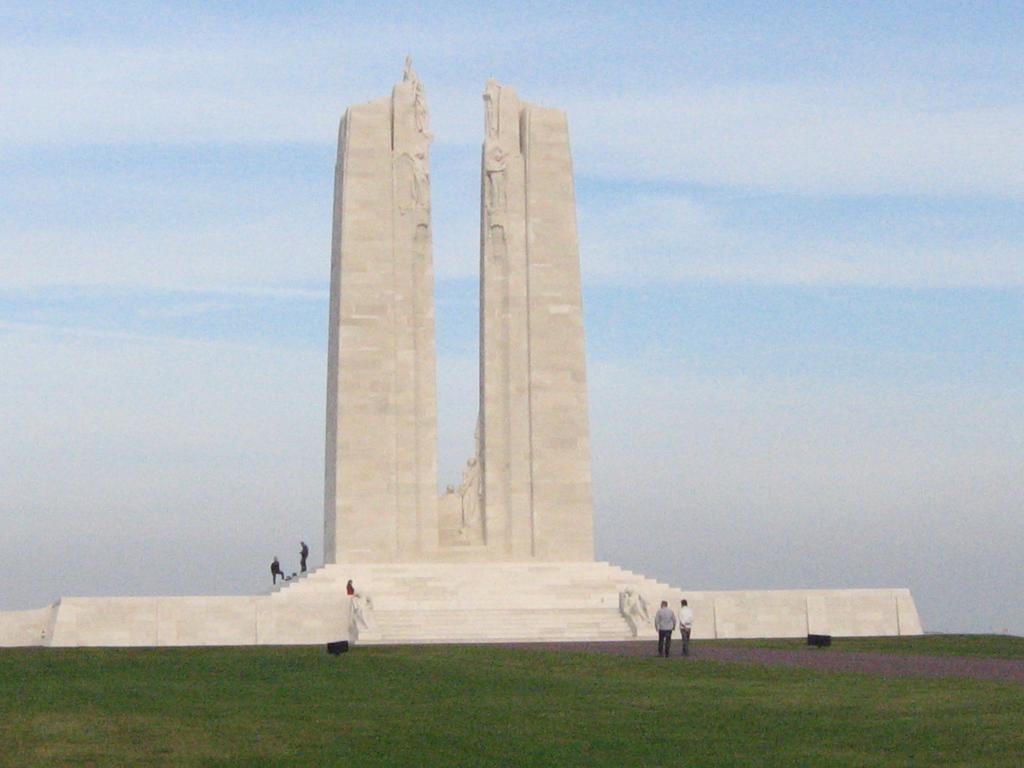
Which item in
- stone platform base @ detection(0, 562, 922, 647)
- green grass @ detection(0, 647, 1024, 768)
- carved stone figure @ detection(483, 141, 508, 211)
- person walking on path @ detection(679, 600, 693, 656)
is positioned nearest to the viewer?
green grass @ detection(0, 647, 1024, 768)

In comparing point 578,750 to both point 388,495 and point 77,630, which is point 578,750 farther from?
point 388,495

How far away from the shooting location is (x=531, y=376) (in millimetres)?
42375

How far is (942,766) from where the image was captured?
1241 cm

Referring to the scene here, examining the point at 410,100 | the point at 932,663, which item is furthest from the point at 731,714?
the point at 410,100

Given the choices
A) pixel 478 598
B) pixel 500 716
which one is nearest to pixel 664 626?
pixel 478 598

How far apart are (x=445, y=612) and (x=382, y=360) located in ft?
25.5

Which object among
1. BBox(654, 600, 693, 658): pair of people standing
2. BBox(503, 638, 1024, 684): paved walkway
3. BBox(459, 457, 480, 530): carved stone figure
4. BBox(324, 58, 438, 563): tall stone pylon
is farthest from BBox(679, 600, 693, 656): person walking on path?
BBox(459, 457, 480, 530): carved stone figure

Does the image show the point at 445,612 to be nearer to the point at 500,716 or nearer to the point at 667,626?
the point at 667,626

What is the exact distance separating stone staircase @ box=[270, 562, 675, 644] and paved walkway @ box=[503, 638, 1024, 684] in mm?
3976

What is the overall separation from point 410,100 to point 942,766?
32.9m

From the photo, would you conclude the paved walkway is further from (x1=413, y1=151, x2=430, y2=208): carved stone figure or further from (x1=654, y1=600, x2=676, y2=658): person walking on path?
(x1=413, y1=151, x2=430, y2=208): carved stone figure

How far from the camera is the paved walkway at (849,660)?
73.2 feet

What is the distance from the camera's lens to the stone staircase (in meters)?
35.3

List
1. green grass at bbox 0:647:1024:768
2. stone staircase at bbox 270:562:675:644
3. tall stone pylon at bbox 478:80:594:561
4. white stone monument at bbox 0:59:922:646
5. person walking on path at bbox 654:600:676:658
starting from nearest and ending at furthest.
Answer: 1. green grass at bbox 0:647:1024:768
2. person walking on path at bbox 654:600:676:658
3. stone staircase at bbox 270:562:675:644
4. white stone monument at bbox 0:59:922:646
5. tall stone pylon at bbox 478:80:594:561
